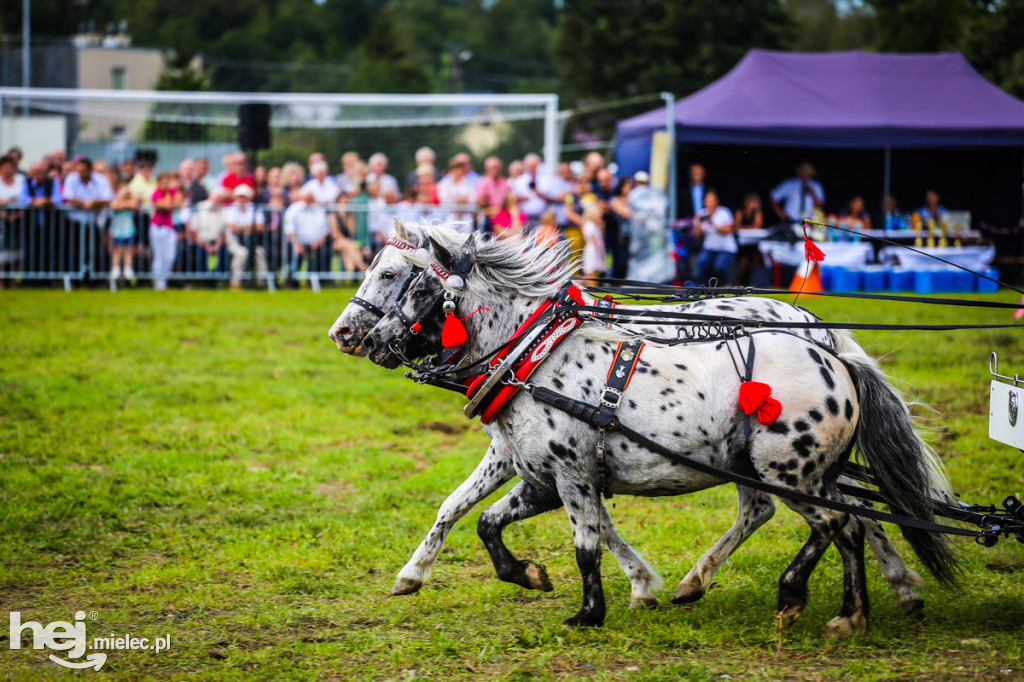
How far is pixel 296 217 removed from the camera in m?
17.4

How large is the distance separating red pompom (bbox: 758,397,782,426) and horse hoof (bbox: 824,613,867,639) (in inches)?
41.9

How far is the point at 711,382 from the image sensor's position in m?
4.92

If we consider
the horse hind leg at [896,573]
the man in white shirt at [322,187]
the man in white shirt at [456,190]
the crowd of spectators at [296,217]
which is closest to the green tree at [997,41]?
the crowd of spectators at [296,217]

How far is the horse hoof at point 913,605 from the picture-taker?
5.25 meters

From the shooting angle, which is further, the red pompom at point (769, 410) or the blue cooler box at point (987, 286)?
the blue cooler box at point (987, 286)

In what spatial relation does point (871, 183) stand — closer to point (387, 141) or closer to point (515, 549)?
point (387, 141)

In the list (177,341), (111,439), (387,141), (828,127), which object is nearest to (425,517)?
(111,439)

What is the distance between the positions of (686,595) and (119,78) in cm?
7252

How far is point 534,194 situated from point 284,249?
14.3 feet

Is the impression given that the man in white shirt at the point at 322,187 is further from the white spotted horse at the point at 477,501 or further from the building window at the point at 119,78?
the building window at the point at 119,78

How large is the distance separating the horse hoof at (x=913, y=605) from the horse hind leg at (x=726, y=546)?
78cm

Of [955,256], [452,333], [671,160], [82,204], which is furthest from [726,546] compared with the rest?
[955,256]

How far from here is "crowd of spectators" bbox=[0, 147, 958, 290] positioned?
1695cm

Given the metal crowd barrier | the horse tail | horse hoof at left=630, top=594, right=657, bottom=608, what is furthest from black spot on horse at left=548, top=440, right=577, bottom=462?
the metal crowd barrier
